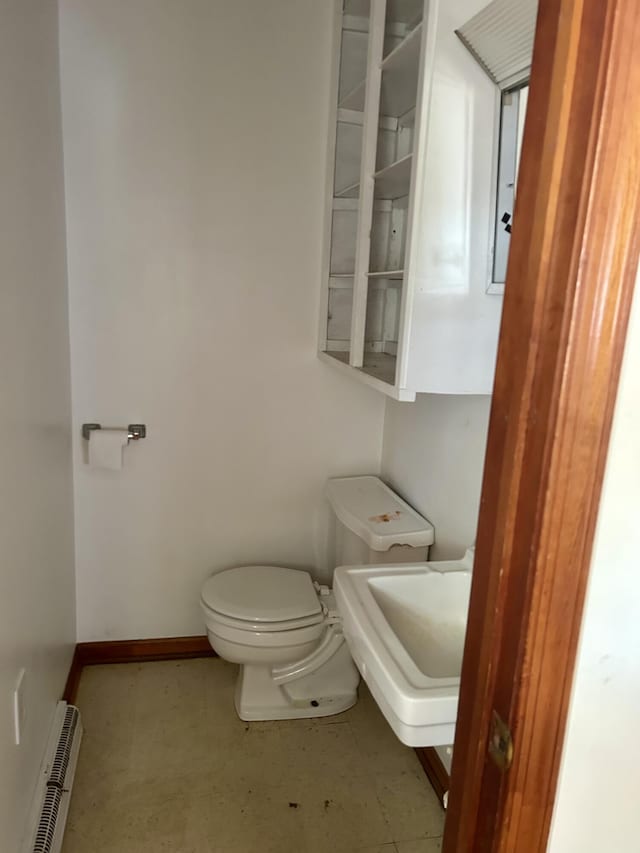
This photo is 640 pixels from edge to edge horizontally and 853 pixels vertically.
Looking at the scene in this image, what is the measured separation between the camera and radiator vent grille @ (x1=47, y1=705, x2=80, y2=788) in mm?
1728

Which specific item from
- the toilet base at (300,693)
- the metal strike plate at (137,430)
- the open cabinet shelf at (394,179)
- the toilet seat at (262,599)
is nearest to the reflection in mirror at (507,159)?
the open cabinet shelf at (394,179)

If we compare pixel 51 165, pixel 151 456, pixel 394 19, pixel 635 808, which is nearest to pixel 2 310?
pixel 51 165

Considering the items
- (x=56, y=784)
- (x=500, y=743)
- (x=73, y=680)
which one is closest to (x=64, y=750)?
(x=56, y=784)

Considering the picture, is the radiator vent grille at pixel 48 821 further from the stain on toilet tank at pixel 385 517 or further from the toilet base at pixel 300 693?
the stain on toilet tank at pixel 385 517

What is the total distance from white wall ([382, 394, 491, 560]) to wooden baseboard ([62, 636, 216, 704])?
3.24 feet

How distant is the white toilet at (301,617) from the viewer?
205cm

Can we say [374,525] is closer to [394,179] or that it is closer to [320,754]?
[320,754]

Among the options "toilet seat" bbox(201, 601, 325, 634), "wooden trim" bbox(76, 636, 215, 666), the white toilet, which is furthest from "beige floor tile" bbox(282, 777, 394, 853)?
"wooden trim" bbox(76, 636, 215, 666)

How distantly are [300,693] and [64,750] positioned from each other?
77cm

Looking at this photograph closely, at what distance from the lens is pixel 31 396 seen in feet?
5.45

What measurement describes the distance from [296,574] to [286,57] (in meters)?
1.76

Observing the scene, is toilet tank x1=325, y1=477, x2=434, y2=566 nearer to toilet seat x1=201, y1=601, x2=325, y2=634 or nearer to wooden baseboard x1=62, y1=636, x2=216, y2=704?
toilet seat x1=201, y1=601, x2=325, y2=634

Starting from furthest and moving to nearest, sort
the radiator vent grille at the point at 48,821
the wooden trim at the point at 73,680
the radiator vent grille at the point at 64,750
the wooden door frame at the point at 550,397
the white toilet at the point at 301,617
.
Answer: the wooden trim at the point at 73,680, the white toilet at the point at 301,617, the radiator vent grille at the point at 64,750, the radiator vent grille at the point at 48,821, the wooden door frame at the point at 550,397

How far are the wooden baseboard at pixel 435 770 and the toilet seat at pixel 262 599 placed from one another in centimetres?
52
